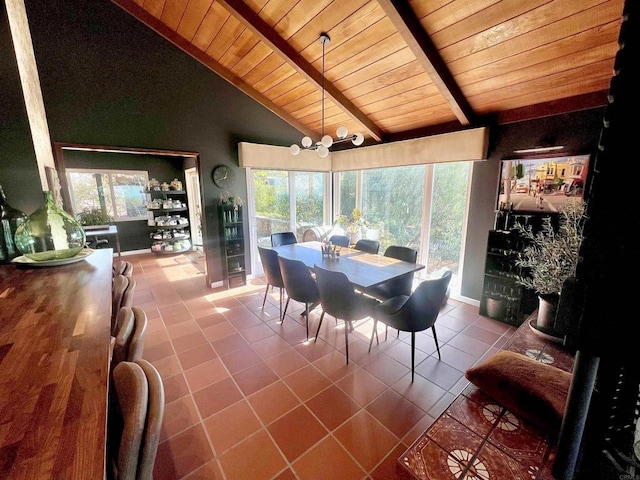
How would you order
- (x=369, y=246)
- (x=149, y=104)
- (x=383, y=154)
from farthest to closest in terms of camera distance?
1. (x=383, y=154)
2. (x=369, y=246)
3. (x=149, y=104)

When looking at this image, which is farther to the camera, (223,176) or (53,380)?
(223,176)

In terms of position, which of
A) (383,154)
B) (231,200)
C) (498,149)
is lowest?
(231,200)

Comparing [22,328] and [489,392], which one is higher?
[22,328]

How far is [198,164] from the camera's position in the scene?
13.0 ft

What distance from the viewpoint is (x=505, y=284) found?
306cm

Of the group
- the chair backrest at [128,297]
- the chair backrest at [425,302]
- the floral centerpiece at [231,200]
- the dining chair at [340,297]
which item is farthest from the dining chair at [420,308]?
the floral centerpiece at [231,200]

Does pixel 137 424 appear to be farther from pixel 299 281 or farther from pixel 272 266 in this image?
pixel 272 266

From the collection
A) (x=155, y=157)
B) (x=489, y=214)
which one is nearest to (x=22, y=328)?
(x=489, y=214)

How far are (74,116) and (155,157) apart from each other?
3273 millimetres

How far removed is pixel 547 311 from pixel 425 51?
231 cm

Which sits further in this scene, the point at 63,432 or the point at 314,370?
the point at 314,370

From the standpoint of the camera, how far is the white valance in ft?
10.6

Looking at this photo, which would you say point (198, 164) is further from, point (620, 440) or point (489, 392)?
point (620, 440)

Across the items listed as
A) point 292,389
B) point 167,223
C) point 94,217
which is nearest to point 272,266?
point 292,389
